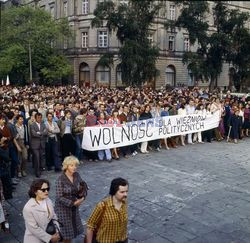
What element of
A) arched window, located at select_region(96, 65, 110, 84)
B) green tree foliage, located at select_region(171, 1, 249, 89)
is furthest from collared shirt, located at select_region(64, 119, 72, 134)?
arched window, located at select_region(96, 65, 110, 84)

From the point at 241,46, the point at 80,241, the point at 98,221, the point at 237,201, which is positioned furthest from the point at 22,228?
the point at 241,46

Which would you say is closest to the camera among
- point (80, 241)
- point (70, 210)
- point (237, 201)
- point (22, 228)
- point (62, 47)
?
point (70, 210)

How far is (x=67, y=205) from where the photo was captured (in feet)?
16.0

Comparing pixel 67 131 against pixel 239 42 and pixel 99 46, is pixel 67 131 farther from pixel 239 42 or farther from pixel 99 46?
pixel 99 46

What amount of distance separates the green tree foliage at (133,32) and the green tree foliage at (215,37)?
217 inches

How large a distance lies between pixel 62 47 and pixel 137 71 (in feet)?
65.3

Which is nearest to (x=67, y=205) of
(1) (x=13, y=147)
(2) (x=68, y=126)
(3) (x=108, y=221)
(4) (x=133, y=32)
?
(3) (x=108, y=221)

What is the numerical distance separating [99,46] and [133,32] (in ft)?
45.8

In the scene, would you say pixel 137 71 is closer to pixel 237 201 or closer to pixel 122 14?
pixel 122 14

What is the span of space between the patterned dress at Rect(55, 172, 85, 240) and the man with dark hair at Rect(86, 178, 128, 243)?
795mm

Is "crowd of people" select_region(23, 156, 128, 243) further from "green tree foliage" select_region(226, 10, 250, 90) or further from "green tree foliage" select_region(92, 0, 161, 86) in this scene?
"green tree foliage" select_region(226, 10, 250, 90)

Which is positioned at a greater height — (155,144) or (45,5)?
(45,5)

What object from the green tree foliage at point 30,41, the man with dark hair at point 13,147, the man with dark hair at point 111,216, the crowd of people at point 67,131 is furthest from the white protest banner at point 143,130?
the green tree foliage at point 30,41

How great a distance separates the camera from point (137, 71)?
116 feet
